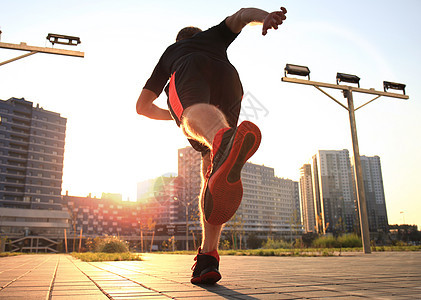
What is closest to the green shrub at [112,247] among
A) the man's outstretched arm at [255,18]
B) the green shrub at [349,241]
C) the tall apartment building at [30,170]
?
the green shrub at [349,241]

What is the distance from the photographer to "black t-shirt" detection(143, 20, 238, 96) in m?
2.05

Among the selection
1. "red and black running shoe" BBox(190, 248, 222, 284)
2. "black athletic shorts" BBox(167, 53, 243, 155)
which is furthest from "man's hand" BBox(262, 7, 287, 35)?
"red and black running shoe" BBox(190, 248, 222, 284)

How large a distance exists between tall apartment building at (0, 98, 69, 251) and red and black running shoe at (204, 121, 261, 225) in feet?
212

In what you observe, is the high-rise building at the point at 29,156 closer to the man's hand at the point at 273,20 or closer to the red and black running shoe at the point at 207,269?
the red and black running shoe at the point at 207,269

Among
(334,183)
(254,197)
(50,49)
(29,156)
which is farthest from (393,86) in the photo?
(254,197)

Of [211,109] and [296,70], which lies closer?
[211,109]

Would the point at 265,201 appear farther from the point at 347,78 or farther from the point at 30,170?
the point at 347,78

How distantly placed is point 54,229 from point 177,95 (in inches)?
2700

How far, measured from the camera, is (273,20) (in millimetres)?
1702

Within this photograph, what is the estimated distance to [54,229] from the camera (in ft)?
203

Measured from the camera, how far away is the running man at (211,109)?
148cm

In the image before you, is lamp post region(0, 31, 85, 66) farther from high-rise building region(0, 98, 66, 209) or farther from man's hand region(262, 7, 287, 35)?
high-rise building region(0, 98, 66, 209)

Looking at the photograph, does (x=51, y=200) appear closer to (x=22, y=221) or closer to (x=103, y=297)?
(x=22, y=221)

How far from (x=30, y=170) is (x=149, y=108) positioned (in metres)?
72.2
